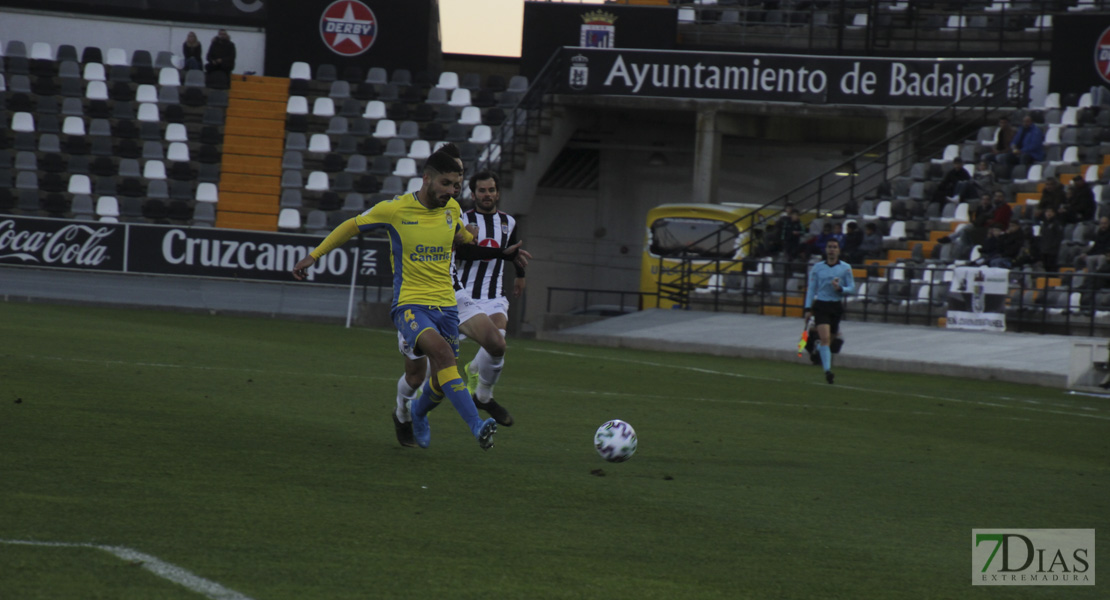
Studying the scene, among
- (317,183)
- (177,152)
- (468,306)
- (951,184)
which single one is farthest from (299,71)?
(468,306)

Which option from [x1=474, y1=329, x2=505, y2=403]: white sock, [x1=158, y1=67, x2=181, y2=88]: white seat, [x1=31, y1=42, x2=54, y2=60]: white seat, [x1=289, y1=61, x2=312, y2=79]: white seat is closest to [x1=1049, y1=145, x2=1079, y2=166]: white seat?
[x1=289, y1=61, x2=312, y2=79]: white seat

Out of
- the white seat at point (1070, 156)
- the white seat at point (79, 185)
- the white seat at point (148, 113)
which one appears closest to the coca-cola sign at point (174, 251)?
the white seat at point (79, 185)

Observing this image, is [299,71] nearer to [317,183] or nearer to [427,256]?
[317,183]

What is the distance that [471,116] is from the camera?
33531mm

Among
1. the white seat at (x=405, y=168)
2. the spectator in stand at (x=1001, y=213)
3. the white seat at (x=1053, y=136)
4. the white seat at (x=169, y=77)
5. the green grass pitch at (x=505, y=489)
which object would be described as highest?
the white seat at (x=169, y=77)

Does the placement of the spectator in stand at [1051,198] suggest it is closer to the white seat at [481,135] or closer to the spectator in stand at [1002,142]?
the spectator in stand at [1002,142]

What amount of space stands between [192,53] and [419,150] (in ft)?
21.8

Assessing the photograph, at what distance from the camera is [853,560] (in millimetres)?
5758

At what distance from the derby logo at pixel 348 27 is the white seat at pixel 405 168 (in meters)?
5.22

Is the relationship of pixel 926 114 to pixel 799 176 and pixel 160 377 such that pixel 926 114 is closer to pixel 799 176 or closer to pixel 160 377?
pixel 799 176

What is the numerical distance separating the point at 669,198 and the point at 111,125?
1605 centimetres

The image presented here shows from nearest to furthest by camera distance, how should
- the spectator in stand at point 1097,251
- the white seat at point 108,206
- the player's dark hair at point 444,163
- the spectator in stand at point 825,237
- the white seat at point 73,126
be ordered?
the player's dark hair at point 444,163, the spectator in stand at point 1097,251, the spectator in stand at point 825,237, the white seat at point 108,206, the white seat at point 73,126

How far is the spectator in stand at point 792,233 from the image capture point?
94.0ft

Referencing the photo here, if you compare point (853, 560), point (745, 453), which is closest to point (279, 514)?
point (853, 560)
